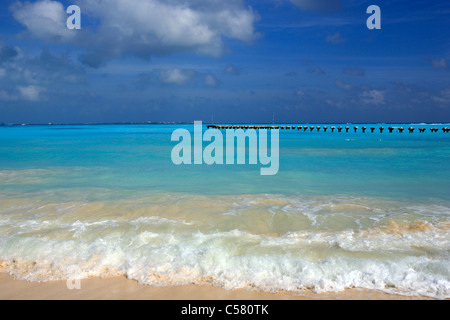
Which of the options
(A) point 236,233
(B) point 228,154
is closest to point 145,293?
(A) point 236,233

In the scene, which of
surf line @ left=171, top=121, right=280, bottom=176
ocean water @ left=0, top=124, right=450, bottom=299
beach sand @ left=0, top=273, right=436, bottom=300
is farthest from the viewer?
surf line @ left=171, top=121, right=280, bottom=176

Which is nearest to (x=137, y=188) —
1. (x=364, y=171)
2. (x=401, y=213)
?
(x=401, y=213)

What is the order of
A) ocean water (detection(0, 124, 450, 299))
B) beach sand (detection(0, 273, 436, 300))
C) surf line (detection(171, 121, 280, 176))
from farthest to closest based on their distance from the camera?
1. surf line (detection(171, 121, 280, 176))
2. ocean water (detection(0, 124, 450, 299))
3. beach sand (detection(0, 273, 436, 300))

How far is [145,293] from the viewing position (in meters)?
4.29

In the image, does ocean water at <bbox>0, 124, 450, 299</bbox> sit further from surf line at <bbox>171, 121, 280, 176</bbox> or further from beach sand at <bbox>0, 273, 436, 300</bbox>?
surf line at <bbox>171, 121, 280, 176</bbox>

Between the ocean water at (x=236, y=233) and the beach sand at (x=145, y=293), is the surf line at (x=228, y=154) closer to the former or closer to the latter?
the ocean water at (x=236, y=233)

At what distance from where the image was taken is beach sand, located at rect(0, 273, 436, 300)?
4203mm

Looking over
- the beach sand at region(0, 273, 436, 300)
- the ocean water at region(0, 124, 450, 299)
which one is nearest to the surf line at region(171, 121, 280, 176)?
the ocean water at region(0, 124, 450, 299)

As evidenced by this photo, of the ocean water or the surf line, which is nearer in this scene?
the ocean water

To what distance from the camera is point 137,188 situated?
11.8 metres

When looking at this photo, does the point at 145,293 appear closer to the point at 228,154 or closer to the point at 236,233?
the point at 236,233

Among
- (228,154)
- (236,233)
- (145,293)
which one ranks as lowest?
(145,293)
